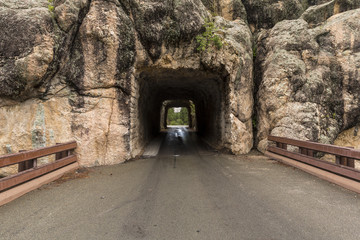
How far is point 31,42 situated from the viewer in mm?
5199

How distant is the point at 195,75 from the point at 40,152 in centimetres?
697

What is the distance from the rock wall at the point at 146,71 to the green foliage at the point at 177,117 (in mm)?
33183

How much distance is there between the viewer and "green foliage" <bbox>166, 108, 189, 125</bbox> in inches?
1700

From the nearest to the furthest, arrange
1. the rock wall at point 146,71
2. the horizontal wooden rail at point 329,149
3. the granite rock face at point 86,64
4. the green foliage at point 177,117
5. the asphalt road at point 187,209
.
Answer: the asphalt road at point 187,209
the horizontal wooden rail at point 329,149
the granite rock face at point 86,64
the rock wall at point 146,71
the green foliage at point 177,117

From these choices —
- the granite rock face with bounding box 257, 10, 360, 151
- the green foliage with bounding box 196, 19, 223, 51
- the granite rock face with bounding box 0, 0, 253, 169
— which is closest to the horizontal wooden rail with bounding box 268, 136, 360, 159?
the granite rock face with bounding box 257, 10, 360, 151

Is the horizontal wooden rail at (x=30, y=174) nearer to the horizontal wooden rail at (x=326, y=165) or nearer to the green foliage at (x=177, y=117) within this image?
the horizontal wooden rail at (x=326, y=165)

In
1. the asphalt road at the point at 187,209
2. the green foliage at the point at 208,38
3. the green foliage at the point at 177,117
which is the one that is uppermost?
the green foliage at the point at 208,38

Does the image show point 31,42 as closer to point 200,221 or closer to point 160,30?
point 160,30

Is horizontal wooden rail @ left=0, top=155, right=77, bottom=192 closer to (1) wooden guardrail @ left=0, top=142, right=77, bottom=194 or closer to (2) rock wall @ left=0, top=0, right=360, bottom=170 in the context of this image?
(1) wooden guardrail @ left=0, top=142, right=77, bottom=194

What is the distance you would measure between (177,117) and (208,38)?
1524 inches

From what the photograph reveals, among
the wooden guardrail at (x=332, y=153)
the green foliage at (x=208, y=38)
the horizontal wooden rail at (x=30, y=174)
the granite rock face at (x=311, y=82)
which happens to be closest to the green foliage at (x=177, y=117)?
the granite rock face at (x=311, y=82)

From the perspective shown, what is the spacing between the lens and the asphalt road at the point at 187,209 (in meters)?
2.48

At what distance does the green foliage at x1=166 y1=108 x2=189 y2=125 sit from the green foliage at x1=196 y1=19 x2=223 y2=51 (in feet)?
115

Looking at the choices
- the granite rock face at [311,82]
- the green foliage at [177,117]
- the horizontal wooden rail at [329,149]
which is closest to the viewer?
the horizontal wooden rail at [329,149]
